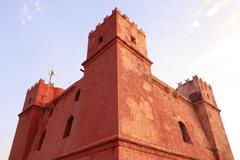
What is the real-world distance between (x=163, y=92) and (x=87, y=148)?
5.91 metres

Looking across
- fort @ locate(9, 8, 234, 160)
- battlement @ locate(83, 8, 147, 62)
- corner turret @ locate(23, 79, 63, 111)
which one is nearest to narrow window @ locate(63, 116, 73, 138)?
fort @ locate(9, 8, 234, 160)

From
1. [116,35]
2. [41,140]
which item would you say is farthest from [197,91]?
[41,140]

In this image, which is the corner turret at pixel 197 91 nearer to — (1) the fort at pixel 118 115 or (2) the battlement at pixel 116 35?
(1) the fort at pixel 118 115

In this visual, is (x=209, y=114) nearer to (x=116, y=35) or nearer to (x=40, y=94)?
(x=116, y=35)

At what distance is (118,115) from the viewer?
6035mm

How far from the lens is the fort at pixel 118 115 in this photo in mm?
6336

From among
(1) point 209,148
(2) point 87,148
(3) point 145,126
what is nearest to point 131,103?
(3) point 145,126

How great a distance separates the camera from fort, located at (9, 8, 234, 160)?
20.8ft

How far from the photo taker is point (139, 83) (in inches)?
315

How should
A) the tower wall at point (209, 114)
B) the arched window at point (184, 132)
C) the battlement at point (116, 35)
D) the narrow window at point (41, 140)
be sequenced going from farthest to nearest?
the tower wall at point (209, 114)
the narrow window at point (41, 140)
the arched window at point (184, 132)
the battlement at point (116, 35)

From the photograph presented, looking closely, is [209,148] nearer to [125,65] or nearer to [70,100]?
[125,65]

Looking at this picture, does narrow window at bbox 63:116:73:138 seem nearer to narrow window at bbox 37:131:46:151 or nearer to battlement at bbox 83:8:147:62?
narrow window at bbox 37:131:46:151

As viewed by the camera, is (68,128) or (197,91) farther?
(197,91)

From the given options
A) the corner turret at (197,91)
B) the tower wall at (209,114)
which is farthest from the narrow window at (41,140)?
the corner turret at (197,91)
